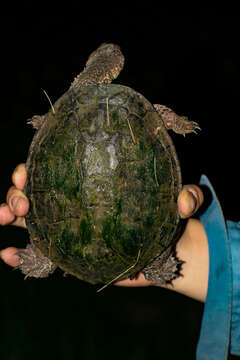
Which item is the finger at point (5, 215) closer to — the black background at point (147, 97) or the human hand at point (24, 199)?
the human hand at point (24, 199)

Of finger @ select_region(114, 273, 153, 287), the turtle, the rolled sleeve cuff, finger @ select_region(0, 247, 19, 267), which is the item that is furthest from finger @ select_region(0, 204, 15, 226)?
the rolled sleeve cuff

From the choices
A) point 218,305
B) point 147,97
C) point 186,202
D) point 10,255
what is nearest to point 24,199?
point 10,255

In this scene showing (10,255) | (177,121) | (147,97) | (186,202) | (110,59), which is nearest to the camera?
(186,202)

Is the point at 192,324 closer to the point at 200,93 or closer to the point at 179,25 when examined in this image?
the point at 200,93

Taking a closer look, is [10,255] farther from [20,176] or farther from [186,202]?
[186,202]

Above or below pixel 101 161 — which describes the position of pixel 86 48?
above

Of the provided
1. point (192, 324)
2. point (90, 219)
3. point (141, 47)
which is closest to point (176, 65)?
point (141, 47)
